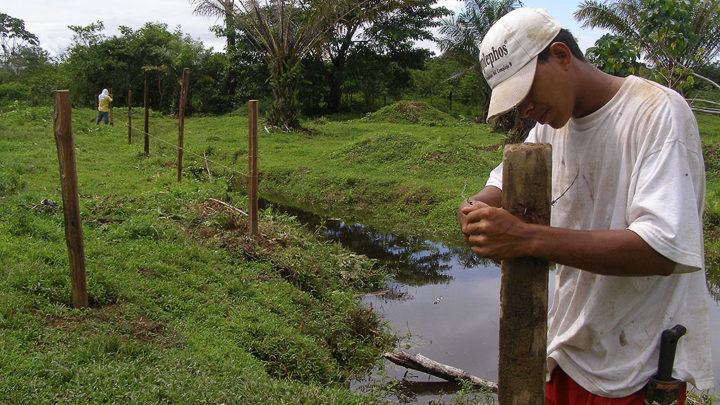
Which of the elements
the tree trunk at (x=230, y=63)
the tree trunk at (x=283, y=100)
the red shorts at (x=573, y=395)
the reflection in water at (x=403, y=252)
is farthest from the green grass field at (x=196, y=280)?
the tree trunk at (x=230, y=63)

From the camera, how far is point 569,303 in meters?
1.73

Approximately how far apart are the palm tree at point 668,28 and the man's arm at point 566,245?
13.5 feet

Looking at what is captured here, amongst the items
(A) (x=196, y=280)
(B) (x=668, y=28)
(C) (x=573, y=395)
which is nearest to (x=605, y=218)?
(C) (x=573, y=395)

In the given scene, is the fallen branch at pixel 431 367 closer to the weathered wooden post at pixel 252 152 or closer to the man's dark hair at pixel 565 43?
the weathered wooden post at pixel 252 152

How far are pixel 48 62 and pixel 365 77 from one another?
694 inches

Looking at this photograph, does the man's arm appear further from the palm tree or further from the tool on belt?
the palm tree

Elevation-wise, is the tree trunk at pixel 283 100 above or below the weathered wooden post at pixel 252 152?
above

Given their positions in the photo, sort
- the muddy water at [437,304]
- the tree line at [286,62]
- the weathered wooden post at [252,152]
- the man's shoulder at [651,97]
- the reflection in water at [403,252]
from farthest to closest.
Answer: the tree line at [286,62] < the reflection in water at [403,252] < the weathered wooden post at [252,152] < the muddy water at [437,304] < the man's shoulder at [651,97]

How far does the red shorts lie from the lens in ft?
5.13

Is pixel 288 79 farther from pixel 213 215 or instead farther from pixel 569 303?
pixel 569 303

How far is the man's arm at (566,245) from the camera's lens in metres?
1.28

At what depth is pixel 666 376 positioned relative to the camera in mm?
1483

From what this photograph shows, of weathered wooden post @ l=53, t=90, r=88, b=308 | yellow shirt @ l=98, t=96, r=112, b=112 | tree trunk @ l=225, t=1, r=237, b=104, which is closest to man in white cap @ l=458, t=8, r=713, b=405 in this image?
weathered wooden post @ l=53, t=90, r=88, b=308

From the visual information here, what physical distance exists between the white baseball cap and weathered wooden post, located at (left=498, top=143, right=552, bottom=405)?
15 centimetres
